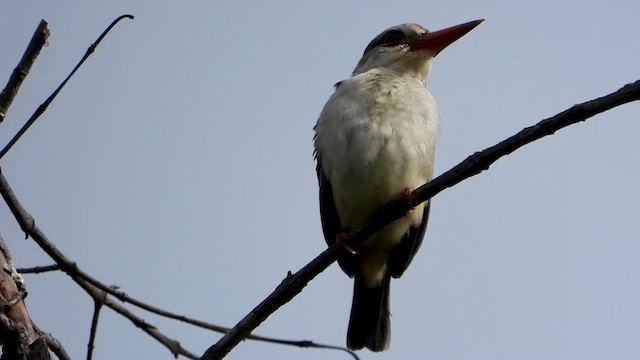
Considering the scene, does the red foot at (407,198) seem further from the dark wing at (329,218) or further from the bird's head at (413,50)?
the bird's head at (413,50)

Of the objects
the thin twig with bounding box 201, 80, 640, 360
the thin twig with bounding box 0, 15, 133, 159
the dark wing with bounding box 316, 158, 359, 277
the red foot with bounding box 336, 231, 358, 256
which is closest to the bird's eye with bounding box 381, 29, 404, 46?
the dark wing with bounding box 316, 158, 359, 277

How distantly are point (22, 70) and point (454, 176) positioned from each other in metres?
1.60

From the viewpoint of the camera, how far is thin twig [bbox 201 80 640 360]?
2.55 metres

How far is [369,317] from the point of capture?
4.61m

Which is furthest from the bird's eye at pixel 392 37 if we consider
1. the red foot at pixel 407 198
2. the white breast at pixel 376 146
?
the red foot at pixel 407 198

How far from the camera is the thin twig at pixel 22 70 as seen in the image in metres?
2.71

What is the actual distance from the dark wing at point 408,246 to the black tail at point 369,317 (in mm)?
164

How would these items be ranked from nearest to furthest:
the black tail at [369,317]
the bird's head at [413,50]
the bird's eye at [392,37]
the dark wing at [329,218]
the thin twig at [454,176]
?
the thin twig at [454,176] → the dark wing at [329,218] → the black tail at [369,317] → the bird's head at [413,50] → the bird's eye at [392,37]

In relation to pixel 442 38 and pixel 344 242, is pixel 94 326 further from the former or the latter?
pixel 442 38

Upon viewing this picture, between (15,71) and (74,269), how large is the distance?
94cm

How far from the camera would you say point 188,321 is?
3.52 metres

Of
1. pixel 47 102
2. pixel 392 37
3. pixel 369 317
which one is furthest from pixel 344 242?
pixel 392 37

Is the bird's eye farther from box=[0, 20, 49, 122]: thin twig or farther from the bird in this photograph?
box=[0, 20, 49, 122]: thin twig

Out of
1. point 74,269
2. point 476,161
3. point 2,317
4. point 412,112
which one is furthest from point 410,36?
point 2,317
